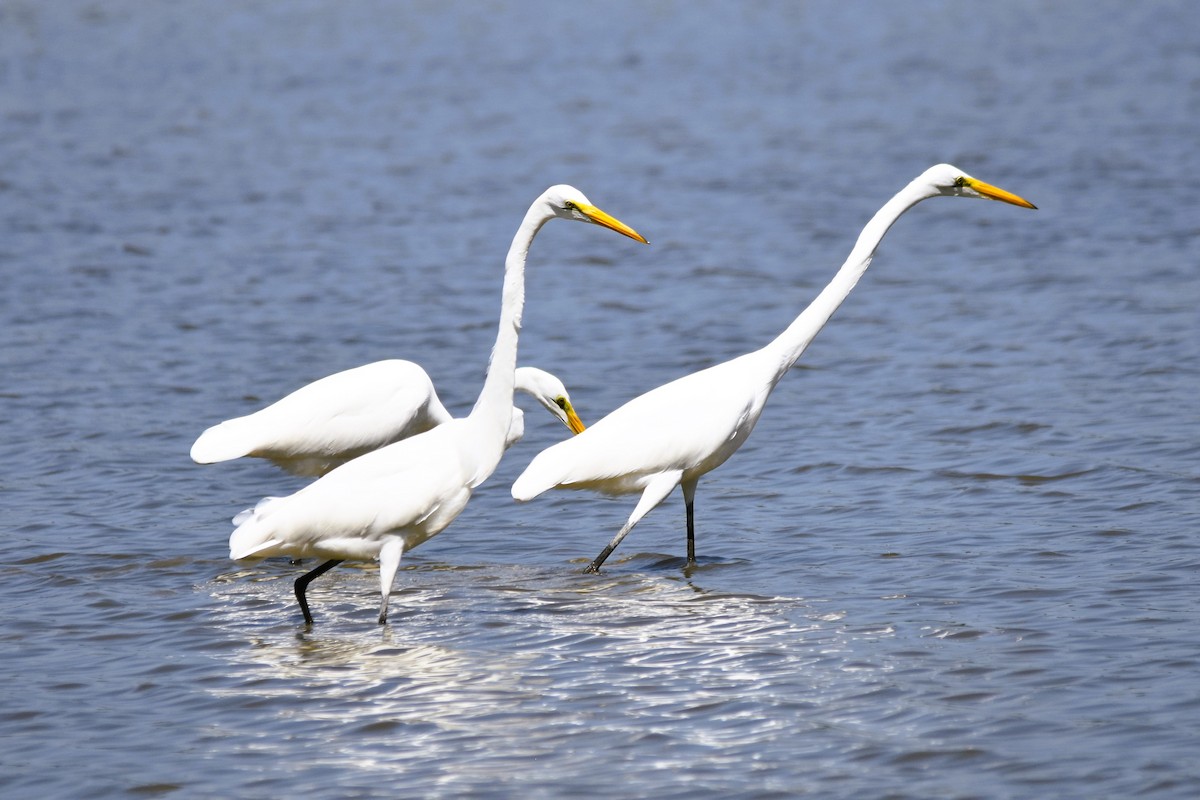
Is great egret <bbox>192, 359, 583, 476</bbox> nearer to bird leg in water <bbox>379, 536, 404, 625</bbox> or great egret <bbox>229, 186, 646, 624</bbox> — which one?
great egret <bbox>229, 186, 646, 624</bbox>

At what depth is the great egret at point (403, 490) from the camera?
7.00 meters

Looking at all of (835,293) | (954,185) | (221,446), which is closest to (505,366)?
(835,293)

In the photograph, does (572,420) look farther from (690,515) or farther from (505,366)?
(505,366)

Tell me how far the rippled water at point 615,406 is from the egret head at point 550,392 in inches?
21.7

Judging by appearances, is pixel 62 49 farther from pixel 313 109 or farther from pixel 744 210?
pixel 744 210

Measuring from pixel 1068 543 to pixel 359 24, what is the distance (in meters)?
30.8

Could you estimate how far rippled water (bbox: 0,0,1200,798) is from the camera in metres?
6.06

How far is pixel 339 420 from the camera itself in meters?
9.13

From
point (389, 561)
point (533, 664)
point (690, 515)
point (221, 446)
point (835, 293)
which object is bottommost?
point (533, 664)

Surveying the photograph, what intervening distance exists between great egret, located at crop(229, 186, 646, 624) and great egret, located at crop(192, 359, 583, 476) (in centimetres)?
158

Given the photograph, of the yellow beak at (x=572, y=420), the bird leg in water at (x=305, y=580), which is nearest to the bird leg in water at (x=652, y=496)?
the bird leg in water at (x=305, y=580)

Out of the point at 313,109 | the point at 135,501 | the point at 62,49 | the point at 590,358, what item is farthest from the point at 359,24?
the point at 135,501

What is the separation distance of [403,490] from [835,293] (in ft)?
8.92

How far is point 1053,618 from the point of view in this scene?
7102mm
